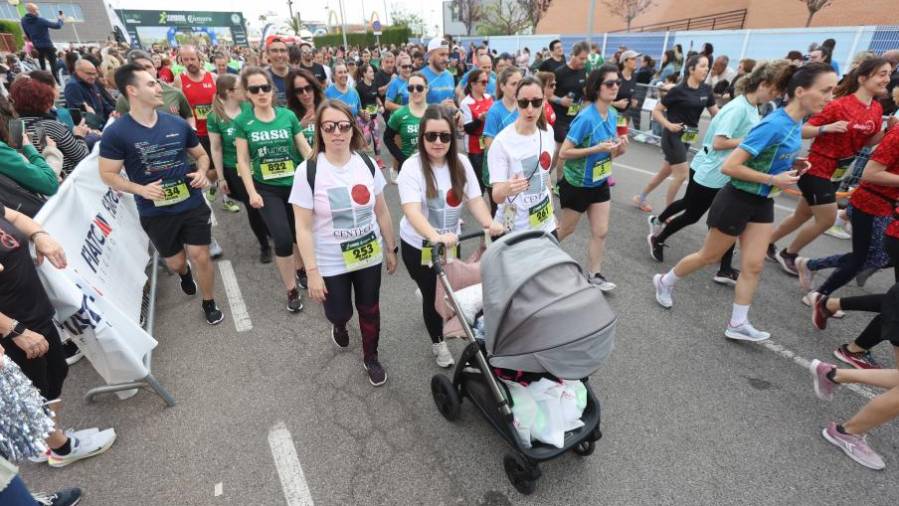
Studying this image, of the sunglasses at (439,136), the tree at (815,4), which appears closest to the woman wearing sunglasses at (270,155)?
the sunglasses at (439,136)

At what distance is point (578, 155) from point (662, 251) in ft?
6.36

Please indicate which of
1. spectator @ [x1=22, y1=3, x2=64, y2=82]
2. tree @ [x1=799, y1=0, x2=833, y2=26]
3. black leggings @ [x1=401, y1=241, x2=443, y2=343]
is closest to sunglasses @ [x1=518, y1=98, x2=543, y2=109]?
black leggings @ [x1=401, y1=241, x2=443, y2=343]

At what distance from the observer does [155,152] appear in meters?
3.34

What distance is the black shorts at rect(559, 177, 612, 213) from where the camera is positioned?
3.95 meters

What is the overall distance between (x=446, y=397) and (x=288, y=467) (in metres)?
1.03

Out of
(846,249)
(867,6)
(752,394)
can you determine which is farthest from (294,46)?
(867,6)

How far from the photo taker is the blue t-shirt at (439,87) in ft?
21.1

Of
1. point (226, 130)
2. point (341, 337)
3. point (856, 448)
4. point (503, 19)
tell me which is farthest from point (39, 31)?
point (503, 19)

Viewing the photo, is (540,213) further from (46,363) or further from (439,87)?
(439,87)

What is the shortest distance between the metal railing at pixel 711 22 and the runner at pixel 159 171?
97.4 feet

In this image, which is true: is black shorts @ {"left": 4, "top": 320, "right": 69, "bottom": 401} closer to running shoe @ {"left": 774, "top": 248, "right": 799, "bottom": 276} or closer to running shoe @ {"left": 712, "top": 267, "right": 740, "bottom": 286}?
running shoe @ {"left": 712, "top": 267, "right": 740, "bottom": 286}

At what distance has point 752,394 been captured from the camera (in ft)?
10.1

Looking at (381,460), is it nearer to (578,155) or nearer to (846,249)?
(578,155)

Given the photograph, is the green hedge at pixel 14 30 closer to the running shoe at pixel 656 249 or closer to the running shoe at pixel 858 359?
the running shoe at pixel 656 249
